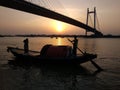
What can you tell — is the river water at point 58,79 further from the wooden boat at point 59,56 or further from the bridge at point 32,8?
the bridge at point 32,8

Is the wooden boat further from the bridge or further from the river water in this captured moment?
the bridge

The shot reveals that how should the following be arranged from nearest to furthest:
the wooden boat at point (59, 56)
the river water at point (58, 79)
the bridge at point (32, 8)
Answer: the river water at point (58, 79)
the wooden boat at point (59, 56)
the bridge at point (32, 8)

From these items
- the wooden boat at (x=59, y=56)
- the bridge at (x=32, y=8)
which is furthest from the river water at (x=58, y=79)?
the bridge at (x=32, y=8)

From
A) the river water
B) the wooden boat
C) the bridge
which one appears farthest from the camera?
the bridge

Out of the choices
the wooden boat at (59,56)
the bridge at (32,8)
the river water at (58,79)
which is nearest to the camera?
the river water at (58,79)

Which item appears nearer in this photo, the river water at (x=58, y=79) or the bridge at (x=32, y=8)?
the river water at (x=58, y=79)

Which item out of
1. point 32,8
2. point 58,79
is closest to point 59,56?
point 58,79

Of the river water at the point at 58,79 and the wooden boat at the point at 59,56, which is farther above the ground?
the wooden boat at the point at 59,56

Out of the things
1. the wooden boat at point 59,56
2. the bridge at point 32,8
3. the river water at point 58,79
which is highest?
the bridge at point 32,8

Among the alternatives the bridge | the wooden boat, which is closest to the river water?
the wooden boat

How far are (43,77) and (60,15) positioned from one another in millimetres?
18955

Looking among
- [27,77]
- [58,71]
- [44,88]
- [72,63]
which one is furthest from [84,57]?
[44,88]

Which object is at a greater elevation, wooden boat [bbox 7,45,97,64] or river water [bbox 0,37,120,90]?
wooden boat [bbox 7,45,97,64]

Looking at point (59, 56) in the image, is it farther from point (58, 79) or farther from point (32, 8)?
point (32, 8)
